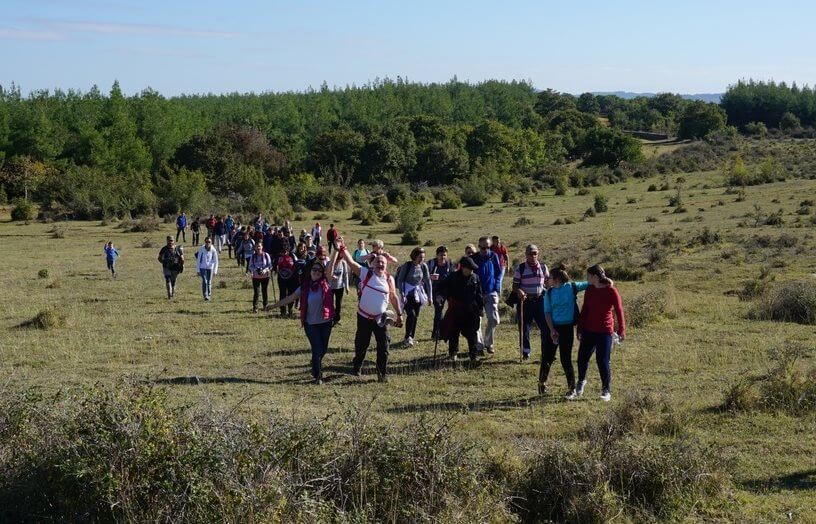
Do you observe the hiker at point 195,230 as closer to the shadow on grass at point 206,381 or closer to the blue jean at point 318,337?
the shadow on grass at point 206,381

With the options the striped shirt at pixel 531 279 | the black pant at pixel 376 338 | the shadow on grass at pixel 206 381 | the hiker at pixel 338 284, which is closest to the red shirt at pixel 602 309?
the striped shirt at pixel 531 279

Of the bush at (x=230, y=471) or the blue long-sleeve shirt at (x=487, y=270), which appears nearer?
the bush at (x=230, y=471)

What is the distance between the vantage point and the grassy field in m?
8.28

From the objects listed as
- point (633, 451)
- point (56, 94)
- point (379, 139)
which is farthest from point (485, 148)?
point (633, 451)

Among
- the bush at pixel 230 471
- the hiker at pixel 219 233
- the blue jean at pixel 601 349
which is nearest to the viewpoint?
the bush at pixel 230 471

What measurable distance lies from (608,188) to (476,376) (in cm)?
4989

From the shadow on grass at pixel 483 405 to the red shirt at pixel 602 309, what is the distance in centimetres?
102

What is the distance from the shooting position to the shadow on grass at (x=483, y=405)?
9.57 metres

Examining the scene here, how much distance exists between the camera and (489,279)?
12305mm

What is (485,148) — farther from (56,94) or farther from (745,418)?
(745,418)

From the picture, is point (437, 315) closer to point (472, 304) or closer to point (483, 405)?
point (472, 304)

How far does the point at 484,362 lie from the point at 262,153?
217ft

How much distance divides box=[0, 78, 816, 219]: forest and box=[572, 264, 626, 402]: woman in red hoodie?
41181 mm

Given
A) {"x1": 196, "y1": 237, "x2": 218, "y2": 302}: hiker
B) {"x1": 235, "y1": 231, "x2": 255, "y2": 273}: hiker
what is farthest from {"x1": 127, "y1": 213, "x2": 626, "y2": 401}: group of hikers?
{"x1": 235, "y1": 231, "x2": 255, "y2": 273}: hiker
